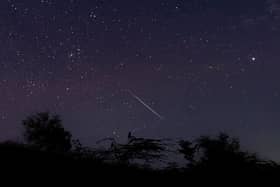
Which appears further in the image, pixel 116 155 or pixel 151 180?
pixel 116 155

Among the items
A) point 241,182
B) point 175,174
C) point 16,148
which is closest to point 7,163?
point 16,148

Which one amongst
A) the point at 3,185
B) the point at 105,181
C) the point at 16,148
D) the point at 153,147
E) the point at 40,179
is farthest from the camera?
the point at 16,148

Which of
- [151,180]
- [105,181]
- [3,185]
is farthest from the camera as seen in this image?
[151,180]

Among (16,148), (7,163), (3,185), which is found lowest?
(3,185)

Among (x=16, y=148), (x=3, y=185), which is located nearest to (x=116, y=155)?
(x=16, y=148)

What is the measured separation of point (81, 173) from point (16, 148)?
1095mm

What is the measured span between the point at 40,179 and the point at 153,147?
111 cm

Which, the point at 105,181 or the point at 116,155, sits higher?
the point at 116,155

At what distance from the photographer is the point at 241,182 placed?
339 centimetres

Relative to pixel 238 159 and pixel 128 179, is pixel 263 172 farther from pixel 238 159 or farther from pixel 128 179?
pixel 128 179

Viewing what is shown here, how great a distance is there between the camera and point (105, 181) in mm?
3232

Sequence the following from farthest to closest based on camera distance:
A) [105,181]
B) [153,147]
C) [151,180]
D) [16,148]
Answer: [16,148] < [153,147] < [151,180] < [105,181]

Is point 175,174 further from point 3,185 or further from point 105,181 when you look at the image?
point 3,185

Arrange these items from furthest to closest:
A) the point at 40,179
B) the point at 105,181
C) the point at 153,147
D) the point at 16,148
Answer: the point at 16,148 < the point at 153,147 < the point at 105,181 < the point at 40,179
